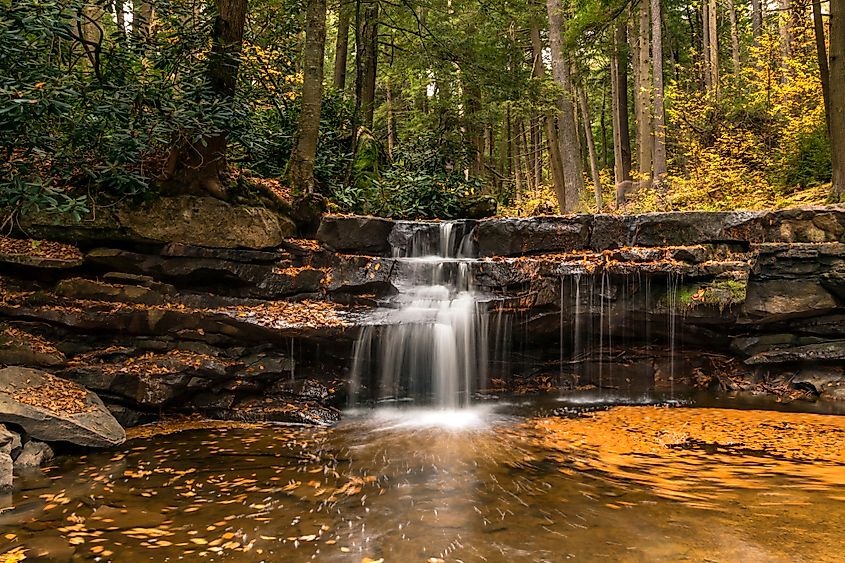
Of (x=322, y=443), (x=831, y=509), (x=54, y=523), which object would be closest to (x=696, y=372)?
(x=831, y=509)

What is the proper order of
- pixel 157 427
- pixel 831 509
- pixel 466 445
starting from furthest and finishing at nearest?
pixel 157 427, pixel 466 445, pixel 831 509

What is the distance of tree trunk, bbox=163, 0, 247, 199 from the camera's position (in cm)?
839

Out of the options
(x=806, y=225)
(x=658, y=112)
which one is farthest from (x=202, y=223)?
(x=658, y=112)

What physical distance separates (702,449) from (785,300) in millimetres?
3822

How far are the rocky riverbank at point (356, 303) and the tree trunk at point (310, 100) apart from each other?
4.35 feet

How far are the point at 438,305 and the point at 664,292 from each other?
390 cm

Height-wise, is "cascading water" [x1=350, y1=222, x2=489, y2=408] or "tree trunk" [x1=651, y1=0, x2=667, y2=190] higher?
"tree trunk" [x1=651, y1=0, x2=667, y2=190]

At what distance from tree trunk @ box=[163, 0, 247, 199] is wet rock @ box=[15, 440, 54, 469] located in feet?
13.7

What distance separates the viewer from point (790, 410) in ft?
26.9

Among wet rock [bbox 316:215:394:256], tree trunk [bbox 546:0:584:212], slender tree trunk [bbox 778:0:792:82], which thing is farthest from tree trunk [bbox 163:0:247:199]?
slender tree trunk [bbox 778:0:792:82]

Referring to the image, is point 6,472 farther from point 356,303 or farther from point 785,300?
point 785,300

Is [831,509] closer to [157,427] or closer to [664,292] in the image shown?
[664,292]

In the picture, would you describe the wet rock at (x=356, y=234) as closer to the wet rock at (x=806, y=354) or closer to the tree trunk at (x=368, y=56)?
the tree trunk at (x=368, y=56)

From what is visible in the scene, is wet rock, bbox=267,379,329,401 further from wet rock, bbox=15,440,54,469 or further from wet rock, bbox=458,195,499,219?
wet rock, bbox=458,195,499,219
